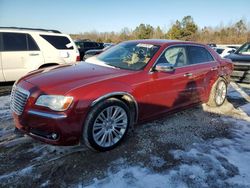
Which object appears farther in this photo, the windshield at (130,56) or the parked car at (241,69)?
the parked car at (241,69)

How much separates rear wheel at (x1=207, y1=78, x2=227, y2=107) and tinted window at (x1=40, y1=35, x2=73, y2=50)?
4.60 metres

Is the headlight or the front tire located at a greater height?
the headlight

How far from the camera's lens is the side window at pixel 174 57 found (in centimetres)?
487

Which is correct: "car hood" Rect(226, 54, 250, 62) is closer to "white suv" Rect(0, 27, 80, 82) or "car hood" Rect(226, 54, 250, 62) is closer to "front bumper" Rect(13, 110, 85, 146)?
"white suv" Rect(0, 27, 80, 82)

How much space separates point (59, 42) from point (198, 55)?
440 cm

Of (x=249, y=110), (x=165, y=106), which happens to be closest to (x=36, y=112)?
(x=165, y=106)

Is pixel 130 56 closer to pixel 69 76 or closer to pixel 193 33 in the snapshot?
pixel 69 76

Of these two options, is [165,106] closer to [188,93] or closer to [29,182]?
[188,93]

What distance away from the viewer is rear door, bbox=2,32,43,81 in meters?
7.30

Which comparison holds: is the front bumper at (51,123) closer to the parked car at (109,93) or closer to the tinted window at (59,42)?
the parked car at (109,93)

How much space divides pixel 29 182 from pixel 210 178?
2222 mm

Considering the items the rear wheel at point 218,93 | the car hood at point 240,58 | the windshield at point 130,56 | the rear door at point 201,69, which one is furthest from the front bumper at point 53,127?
the car hood at point 240,58

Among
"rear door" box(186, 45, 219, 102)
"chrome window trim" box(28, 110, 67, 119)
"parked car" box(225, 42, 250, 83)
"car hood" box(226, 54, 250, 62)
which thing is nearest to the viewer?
"chrome window trim" box(28, 110, 67, 119)

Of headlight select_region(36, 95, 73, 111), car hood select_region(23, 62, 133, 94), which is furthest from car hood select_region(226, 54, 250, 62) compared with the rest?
headlight select_region(36, 95, 73, 111)
